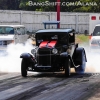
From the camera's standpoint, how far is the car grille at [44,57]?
51.3 ft

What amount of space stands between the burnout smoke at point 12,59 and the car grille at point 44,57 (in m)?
2.52

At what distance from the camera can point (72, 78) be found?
15.1m

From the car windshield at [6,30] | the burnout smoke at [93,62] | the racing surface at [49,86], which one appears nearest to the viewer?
the racing surface at [49,86]

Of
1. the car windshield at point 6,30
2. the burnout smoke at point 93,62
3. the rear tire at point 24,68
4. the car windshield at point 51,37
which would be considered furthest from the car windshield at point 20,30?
the rear tire at point 24,68

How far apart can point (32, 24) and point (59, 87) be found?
39.4 m

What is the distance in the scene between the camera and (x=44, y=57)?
15.7 metres

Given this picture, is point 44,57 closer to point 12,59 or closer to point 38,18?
point 12,59

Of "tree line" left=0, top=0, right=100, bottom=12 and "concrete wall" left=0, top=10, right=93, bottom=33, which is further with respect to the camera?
"tree line" left=0, top=0, right=100, bottom=12

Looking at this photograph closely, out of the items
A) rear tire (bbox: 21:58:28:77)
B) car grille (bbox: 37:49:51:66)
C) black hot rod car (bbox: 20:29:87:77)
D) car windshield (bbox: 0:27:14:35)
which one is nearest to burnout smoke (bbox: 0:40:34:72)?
car windshield (bbox: 0:27:14:35)

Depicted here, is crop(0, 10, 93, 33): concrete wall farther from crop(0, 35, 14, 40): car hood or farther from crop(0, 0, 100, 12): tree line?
crop(0, 35, 14, 40): car hood

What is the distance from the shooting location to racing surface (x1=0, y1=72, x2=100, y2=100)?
11.2 m

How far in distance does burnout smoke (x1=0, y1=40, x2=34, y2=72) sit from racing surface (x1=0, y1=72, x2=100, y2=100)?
172cm

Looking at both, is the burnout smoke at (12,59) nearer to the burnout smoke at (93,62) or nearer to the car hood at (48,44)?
the car hood at (48,44)

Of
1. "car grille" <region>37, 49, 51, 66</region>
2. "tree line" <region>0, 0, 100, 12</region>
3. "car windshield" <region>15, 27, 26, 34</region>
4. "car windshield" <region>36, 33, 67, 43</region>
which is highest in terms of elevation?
"tree line" <region>0, 0, 100, 12</region>
